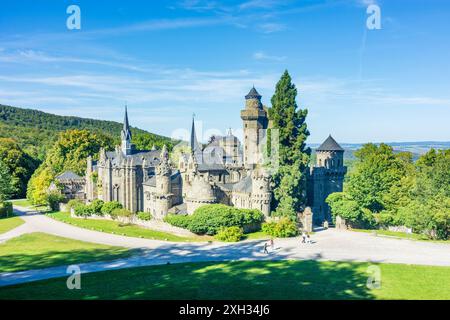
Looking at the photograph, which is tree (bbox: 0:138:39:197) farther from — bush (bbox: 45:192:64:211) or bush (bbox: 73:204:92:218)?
bush (bbox: 73:204:92:218)

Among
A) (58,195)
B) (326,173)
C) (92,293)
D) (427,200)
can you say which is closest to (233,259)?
(92,293)

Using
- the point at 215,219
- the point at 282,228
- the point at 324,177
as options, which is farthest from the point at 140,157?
the point at 282,228

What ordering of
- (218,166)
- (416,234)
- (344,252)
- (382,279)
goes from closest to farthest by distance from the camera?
(382,279)
(344,252)
(416,234)
(218,166)

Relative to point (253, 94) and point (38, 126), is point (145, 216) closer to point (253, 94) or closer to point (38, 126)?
point (253, 94)

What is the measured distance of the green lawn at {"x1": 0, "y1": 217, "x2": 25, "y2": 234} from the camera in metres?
51.4

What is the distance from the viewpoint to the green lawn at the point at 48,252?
3388 centimetres

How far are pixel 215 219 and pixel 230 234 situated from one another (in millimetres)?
2461

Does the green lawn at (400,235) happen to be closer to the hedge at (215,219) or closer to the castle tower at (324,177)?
the castle tower at (324,177)

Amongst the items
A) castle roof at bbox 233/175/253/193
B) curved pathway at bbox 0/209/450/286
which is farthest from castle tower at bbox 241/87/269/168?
curved pathway at bbox 0/209/450/286

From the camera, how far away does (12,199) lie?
8325cm

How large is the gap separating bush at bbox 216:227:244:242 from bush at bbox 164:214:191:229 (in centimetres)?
411

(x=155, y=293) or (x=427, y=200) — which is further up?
(x=427, y=200)
